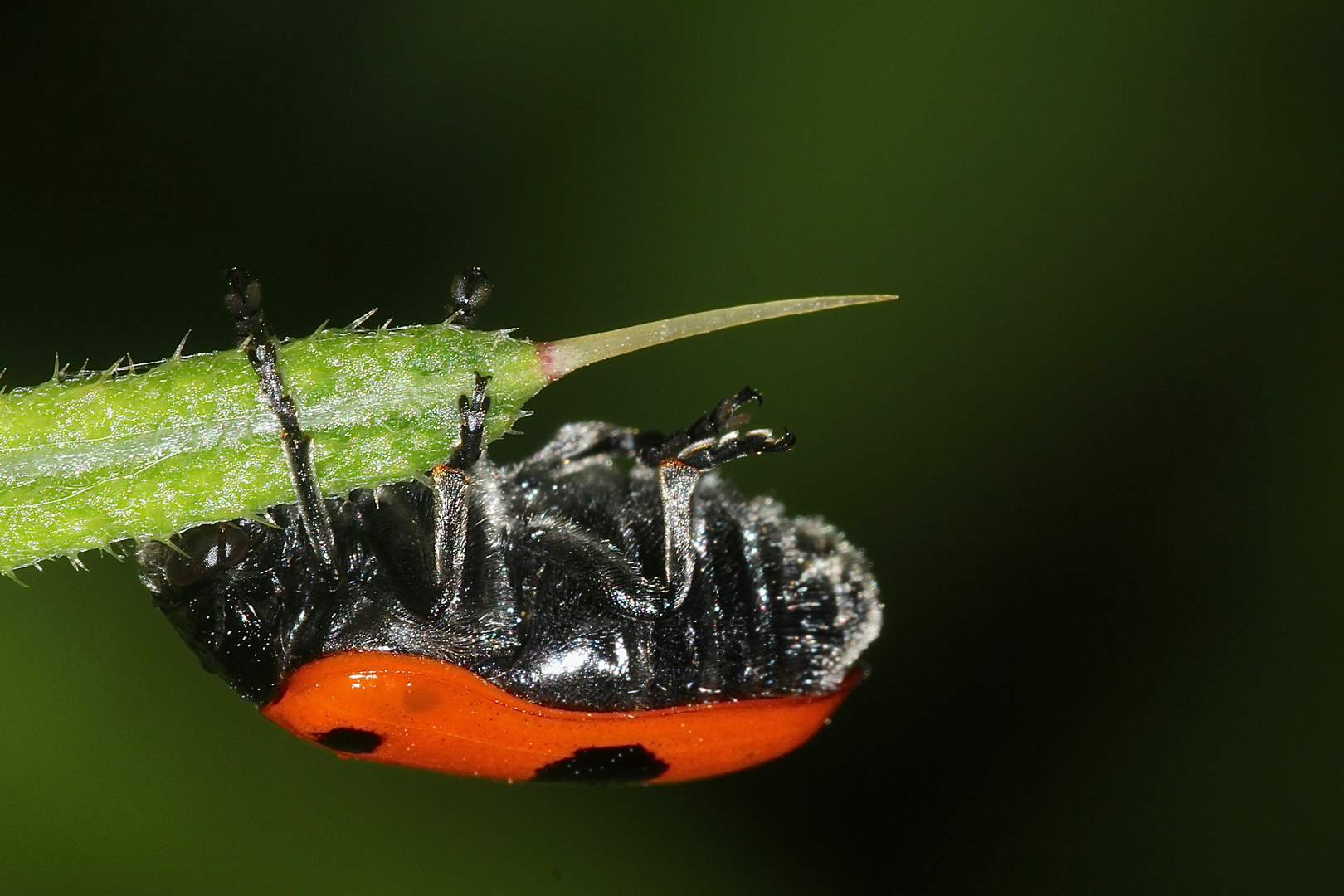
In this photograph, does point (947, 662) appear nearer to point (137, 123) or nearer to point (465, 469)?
point (465, 469)

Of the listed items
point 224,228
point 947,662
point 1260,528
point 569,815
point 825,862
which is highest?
point 224,228

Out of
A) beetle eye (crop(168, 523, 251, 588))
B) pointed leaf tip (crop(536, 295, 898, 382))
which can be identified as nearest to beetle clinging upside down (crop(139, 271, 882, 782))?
beetle eye (crop(168, 523, 251, 588))

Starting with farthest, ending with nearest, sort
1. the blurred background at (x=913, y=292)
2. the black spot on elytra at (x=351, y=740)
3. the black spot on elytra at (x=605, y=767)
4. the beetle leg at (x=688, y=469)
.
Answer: the blurred background at (x=913, y=292), the beetle leg at (x=688, y=469), the black spot on elytra at (x=605, y=767), the black spot on elytra at (x=351, y=740)

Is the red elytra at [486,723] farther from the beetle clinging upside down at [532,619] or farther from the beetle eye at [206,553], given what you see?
the beetle eye at [206,553]

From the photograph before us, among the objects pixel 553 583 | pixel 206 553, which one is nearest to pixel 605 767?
pixel 553 583

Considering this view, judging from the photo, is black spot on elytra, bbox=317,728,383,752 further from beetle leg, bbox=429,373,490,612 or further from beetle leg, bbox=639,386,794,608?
beetle leg, bbox=639,386,794,608

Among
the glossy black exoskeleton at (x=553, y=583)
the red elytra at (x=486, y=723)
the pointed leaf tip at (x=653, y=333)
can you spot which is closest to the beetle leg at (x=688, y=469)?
the glossy black exoskeleton at (x=553, y=583)

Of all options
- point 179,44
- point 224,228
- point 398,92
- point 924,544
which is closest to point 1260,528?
point 924,544
